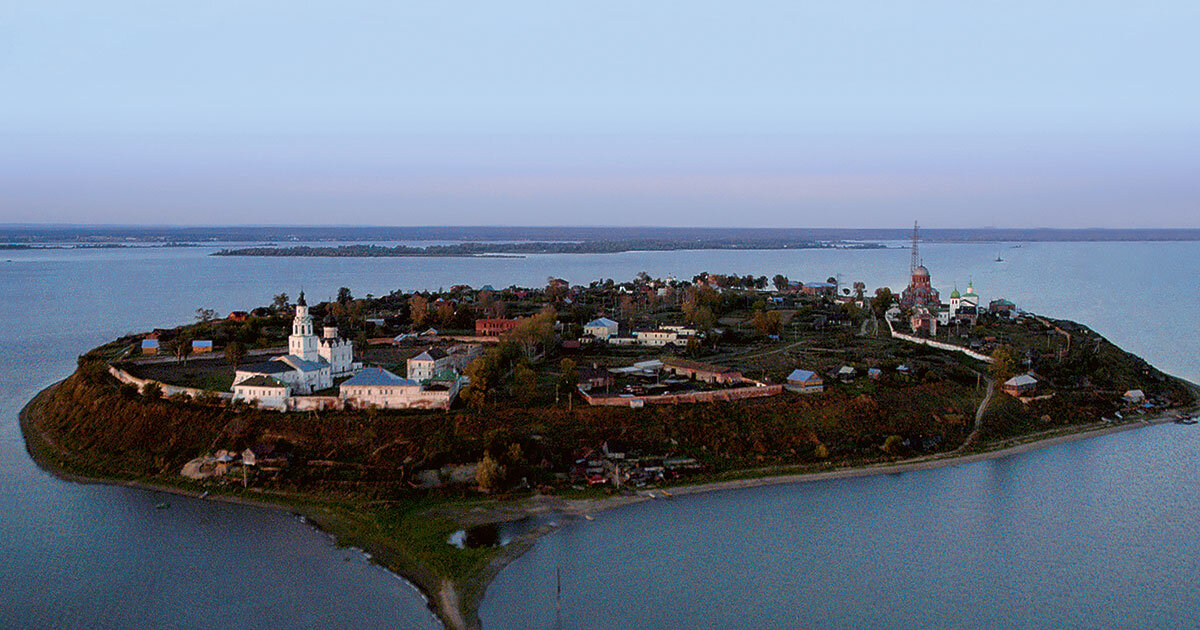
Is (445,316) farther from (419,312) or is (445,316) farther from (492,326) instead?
(492,326)

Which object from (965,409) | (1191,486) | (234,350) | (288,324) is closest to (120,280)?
(288,324)

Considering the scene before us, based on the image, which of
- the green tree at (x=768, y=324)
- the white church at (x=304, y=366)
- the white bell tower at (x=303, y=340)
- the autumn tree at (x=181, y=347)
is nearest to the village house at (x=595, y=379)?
the white church at (x=304, y=366)

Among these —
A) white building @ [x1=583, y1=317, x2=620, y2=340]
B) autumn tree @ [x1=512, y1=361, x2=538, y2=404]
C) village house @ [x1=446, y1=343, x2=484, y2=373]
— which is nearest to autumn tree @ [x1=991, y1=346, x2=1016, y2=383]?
white building @ [x1=583, y1=317, x2=620, y2=340]

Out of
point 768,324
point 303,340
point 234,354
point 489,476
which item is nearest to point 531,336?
point 303,340

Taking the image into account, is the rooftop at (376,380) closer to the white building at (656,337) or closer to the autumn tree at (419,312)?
the white building at (656,337)

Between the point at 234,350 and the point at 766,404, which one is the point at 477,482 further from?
the point at 234,350

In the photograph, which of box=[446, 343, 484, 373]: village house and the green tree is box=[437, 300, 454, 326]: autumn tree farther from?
the green tree
